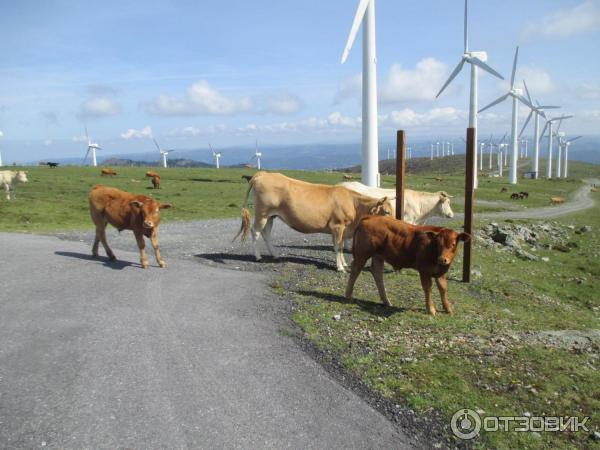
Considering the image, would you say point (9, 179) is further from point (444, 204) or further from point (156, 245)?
point (444, 204)

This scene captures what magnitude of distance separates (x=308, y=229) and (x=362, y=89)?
12028 mm

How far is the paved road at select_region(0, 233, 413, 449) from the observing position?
5684 millimetres

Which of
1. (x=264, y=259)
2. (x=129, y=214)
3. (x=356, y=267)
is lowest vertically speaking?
(x=264, y=259)

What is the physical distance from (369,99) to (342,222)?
1127 centimetres

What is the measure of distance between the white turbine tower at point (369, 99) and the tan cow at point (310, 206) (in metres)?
9.53

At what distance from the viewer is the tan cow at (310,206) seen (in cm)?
1507

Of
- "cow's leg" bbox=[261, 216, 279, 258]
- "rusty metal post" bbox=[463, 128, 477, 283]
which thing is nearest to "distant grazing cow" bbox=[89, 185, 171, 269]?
"cow's leg" bbox=[261, 216, 279, 258]

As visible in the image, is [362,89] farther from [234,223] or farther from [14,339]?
[14,339]

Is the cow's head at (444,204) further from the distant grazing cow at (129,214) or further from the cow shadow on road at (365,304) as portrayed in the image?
the distant grazing cow at (129,214)

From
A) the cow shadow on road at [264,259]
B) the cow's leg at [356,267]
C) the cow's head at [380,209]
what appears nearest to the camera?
the cow's leg at [356,267]

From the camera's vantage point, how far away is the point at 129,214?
13.1 meters

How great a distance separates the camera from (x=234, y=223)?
2489 cm

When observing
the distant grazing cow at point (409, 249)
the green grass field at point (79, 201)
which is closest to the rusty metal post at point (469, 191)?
the distant grazing cow at point (409, 249)

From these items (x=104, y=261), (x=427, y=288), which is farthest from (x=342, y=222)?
(x=104, y=261)
